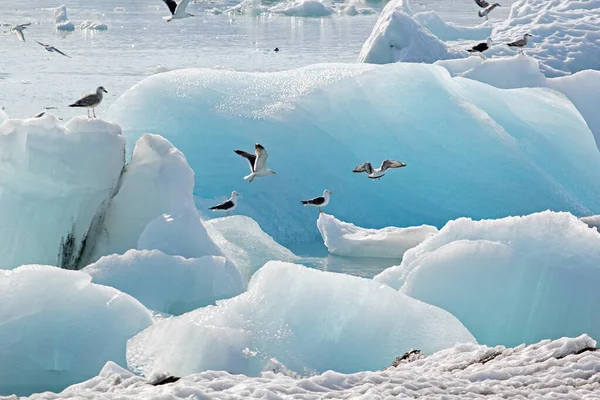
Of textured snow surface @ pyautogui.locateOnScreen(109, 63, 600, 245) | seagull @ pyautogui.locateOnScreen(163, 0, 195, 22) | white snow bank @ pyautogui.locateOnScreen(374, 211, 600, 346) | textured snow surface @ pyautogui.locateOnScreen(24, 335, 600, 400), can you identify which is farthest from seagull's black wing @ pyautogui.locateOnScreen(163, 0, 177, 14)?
textured snow surface @ pyautogui.locateOnScreen(24, 335, 600, 400)

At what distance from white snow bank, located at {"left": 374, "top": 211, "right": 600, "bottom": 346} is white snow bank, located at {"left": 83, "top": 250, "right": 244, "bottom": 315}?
1.37 meters

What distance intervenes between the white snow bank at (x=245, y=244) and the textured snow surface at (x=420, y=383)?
3.84 meters

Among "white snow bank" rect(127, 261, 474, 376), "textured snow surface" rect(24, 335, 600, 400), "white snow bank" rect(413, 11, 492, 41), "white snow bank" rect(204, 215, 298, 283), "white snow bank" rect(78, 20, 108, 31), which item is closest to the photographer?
"textured snow surface" rect(24, 335, 600, 400)

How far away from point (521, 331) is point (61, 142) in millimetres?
3694

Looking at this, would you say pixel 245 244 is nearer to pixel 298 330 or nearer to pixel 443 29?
pixel 298 330

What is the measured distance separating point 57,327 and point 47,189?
7.25 ft

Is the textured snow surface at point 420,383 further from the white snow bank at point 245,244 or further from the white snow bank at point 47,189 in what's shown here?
the white snow bank at point 245,244

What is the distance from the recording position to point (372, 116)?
10586 mm

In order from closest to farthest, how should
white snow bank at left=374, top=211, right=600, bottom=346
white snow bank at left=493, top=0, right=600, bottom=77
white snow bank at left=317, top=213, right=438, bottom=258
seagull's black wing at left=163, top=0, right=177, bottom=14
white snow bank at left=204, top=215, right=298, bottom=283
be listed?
white snow bank at left=374, top=211, right=600, bottom=346 → white snow bank at left=204, top=215, right=298, bottom=283 → white snow bank at left=317, top=213, right=438, bottom=258 → seagull's black wing at left=163, top=0, right=177, bottom=14 → white snow bank at left=493, top=0, right=600, bottom=77

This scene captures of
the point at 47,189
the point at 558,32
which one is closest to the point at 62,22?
the point at 558,32

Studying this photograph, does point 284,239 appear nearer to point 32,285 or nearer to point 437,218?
point 437,218

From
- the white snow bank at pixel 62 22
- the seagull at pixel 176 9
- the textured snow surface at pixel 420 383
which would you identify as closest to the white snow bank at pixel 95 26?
the white snow bank at pixel 62 22

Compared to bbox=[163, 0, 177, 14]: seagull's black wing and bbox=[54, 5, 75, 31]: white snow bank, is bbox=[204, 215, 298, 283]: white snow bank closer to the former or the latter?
bbox=[163, 0, 177, 14]: seagull's black wing

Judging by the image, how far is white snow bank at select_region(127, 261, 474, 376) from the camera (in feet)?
17.4
